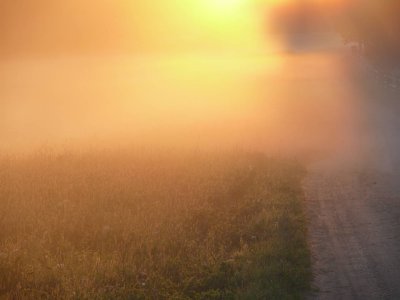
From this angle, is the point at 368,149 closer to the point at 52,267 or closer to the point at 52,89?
the point at 52,267

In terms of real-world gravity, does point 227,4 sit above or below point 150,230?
above

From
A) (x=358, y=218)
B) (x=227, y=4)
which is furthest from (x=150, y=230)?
(x=227, y=4)

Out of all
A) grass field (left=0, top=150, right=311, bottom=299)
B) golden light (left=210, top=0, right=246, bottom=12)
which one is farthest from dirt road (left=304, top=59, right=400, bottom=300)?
golden light (left=210, top=0, right=246, bottom=12)

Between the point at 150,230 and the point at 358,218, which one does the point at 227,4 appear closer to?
the point at 358,218

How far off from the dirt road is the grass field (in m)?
0.34

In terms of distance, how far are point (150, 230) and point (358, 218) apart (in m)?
3.73

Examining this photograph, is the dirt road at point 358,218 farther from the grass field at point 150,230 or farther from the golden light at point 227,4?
the golden light at point 227,4

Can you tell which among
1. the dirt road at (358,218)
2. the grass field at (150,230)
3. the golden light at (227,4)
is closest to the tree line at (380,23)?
the dirt road at (358,218)

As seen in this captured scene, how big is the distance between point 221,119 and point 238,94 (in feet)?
42.6

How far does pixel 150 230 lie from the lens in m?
10.5

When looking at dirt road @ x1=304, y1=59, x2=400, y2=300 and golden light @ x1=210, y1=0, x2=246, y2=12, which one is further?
golden light @ x1=210, y1=0, x2=246, y2=12

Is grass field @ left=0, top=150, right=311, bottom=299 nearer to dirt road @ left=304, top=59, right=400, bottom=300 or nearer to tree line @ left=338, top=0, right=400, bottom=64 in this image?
dirt road @ left=304, top=59, right=400, bottom=300

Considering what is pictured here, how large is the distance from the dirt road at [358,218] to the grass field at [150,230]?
34 centimetres

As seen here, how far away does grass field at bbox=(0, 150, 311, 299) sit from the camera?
8516mm
